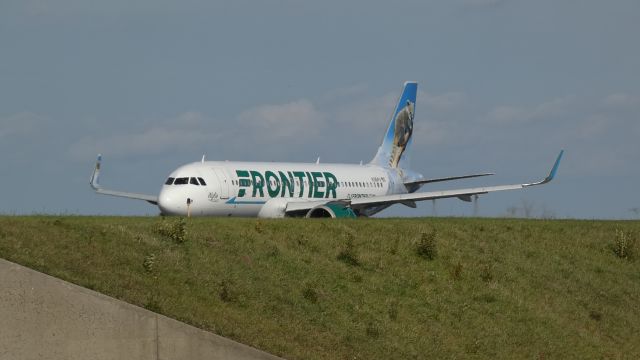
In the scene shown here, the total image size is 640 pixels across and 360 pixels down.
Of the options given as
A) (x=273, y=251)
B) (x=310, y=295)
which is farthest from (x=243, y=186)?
(x=310, y=295)

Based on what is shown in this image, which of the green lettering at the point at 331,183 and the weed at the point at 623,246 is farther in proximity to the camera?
the green lettering at the point at 331,183

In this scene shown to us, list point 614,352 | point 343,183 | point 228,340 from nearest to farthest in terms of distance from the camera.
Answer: point 228,340 → point 614,352 → point 343,183

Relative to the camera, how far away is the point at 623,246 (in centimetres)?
4419

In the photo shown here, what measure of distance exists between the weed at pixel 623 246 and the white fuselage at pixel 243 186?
1783 centimetres

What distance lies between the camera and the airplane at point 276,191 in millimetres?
50531

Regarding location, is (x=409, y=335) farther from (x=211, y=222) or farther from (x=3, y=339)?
(x=3, y=339)

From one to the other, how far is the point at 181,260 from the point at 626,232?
78.3 ft

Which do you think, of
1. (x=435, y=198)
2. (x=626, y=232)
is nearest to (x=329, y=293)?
(x=626, y=232)

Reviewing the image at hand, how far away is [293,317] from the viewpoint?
96.4 feet

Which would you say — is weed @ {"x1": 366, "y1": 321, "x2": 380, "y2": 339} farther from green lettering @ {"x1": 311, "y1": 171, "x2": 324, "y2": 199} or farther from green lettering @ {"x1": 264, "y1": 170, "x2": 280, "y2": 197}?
green lettering @ {"x1": 311, "y1": 171, "x2": 324, "y2": 199}

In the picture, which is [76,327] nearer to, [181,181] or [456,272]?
[456,272]

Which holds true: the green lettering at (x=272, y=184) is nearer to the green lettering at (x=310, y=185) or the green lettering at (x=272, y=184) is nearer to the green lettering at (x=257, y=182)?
the green lettering at (x=257, y=182)

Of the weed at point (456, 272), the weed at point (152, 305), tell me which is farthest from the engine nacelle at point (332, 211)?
the weed at point (152, 305)

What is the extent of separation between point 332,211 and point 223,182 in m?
5.44
